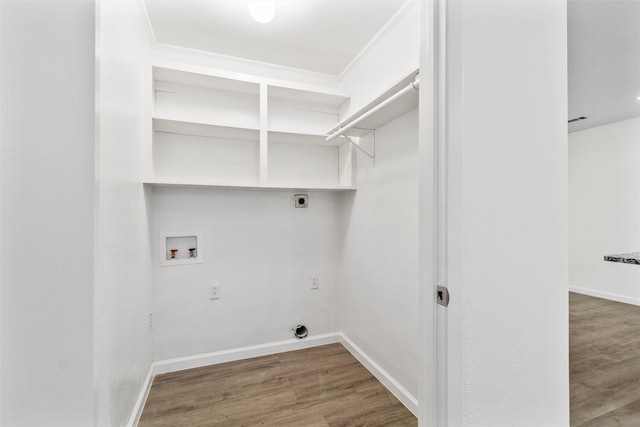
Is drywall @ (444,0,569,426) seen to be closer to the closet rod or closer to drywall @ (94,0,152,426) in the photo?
the closet rod

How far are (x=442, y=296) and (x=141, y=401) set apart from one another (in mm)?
1946

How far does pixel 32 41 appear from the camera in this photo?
2.24 ft

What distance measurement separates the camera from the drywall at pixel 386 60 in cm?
171

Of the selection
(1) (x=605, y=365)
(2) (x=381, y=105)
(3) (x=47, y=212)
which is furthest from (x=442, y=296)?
(1) (x=605, y=365)

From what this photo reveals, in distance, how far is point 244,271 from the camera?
2.42 m

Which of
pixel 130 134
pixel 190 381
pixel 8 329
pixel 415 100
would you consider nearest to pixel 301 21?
pixel 415 100

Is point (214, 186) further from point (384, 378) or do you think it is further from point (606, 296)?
point (606, 296)

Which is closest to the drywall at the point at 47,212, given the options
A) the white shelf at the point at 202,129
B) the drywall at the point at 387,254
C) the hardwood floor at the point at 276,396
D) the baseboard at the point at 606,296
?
the hardwood floor at the point at 276,396

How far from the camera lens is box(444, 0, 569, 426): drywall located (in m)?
0.80

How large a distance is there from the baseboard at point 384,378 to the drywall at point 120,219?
1541 millimetres

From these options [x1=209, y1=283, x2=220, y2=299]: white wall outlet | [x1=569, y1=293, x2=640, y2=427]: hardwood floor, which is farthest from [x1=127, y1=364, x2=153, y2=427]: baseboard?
[x1=569, y1=293, x2=640, y2=427]: hardwood floor

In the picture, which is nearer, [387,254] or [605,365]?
[387,254]

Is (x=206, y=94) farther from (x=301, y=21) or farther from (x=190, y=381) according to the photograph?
(x=190, y=381)

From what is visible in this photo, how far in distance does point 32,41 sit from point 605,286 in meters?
5.97
